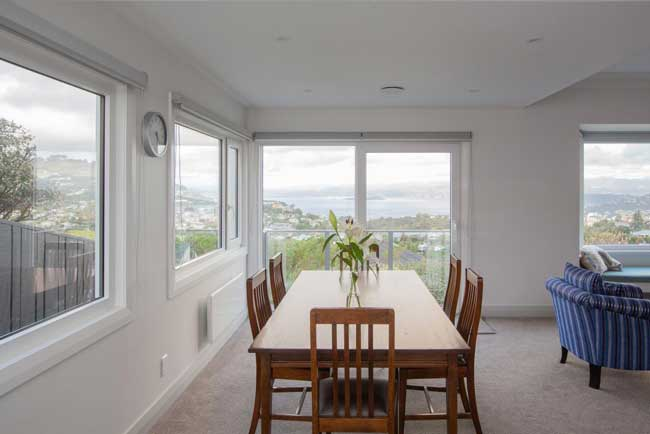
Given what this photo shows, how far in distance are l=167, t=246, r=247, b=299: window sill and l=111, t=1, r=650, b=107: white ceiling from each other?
1569mm

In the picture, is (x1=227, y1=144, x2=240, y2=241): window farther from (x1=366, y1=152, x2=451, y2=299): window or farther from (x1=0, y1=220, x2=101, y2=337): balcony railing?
(x1=0, y1=220, x2=101, y2=337): balcony railing

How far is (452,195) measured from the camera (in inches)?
209

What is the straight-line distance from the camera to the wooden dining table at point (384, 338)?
77.4 inches

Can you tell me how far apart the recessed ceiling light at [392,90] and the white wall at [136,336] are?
1.61 m

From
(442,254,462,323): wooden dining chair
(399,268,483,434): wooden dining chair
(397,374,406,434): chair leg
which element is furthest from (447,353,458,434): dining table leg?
(442,254,462,323): wooden dining chair

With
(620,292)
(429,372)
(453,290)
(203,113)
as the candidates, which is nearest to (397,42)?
(203,113)

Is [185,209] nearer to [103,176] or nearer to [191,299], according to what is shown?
[191,299]

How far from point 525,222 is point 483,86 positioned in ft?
6.26

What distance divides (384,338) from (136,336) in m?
1.46

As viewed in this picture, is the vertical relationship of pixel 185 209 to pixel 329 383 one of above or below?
above

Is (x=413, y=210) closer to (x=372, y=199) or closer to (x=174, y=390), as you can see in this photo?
(x=372, y=199)

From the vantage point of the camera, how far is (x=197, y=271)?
353 cm

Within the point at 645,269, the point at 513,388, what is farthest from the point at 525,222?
the point at 513,388

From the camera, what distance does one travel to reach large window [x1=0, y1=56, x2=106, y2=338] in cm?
177
